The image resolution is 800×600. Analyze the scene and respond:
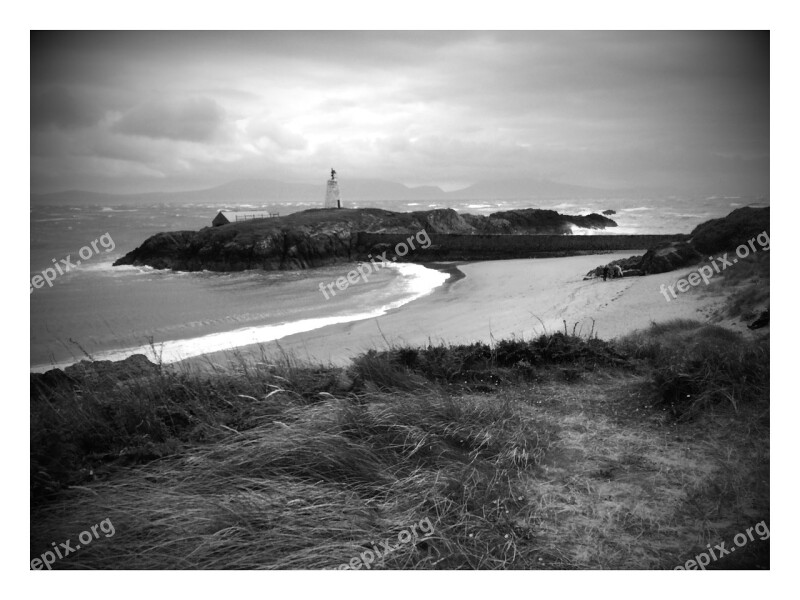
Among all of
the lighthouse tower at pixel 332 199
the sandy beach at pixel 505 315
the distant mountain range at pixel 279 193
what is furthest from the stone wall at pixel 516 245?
the distant mountain range at pixel 279 193

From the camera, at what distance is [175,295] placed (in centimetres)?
1862

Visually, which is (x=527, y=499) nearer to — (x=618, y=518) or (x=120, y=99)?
(x=618, y=518)

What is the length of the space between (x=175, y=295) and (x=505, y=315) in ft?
41.2

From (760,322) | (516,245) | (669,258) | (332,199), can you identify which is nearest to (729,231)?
(669,258)

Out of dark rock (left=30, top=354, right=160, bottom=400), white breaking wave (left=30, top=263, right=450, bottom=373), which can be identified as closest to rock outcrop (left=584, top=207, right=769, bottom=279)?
white breaking wave (left=30, top=263, right=450, bottom=373)

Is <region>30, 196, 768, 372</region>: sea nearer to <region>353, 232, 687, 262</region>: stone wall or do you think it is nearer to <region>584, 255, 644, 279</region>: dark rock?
<region>584, 255, 644, 279</region>: dark rock

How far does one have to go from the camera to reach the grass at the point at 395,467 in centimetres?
297

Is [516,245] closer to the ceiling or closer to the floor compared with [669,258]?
closer to the ceiling

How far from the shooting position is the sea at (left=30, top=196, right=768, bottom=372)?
728 centimetres

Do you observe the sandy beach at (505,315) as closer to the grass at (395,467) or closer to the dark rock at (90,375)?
the dark rock at (90,375)

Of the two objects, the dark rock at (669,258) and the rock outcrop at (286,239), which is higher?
the rock outcrop at (286,239)

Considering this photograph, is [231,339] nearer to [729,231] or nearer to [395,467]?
[395,467]

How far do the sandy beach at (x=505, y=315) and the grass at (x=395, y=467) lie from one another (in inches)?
52.8
